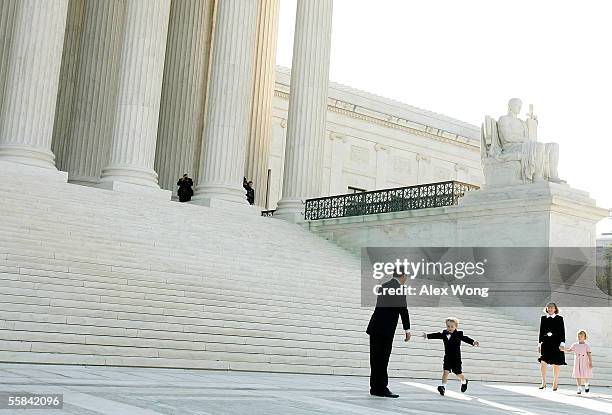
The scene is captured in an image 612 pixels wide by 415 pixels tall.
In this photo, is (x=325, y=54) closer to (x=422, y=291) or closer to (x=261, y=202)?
(x=261, y=202)

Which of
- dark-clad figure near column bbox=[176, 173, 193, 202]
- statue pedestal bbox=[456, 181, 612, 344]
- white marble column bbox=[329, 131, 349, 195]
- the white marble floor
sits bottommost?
the white marble floor

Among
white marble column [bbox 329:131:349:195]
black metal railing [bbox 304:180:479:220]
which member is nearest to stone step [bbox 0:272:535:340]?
black metal railing [bbox 304:180:479:220]

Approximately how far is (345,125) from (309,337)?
33426 millimetres

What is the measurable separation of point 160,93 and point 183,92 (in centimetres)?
515

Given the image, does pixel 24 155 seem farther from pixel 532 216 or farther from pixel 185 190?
pixel 532 216

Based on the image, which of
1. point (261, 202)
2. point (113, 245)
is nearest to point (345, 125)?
point (261, 202)

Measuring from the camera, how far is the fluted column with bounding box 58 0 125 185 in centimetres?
3120

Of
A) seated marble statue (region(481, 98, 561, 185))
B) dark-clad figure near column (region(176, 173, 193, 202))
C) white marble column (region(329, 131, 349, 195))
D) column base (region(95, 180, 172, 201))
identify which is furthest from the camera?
white marble column (region(329, 131, 349, 195))

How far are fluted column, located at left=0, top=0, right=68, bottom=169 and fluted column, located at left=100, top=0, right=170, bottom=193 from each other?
2.27m

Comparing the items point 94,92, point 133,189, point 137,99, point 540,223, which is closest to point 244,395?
point 540,223

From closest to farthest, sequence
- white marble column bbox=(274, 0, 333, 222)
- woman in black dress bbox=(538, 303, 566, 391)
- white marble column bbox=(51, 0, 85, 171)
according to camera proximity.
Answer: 1. woman in black dress bbox=(538, 303, 566, 391)
2. white marble column bbox=(274, 0, 333, 222)
3. white marble column bbox=(51, 0, 85, 171)

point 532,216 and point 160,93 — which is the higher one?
point 160,93

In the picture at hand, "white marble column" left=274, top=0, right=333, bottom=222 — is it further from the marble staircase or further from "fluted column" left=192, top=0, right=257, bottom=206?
the marble staircase

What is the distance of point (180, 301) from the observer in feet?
52.2
